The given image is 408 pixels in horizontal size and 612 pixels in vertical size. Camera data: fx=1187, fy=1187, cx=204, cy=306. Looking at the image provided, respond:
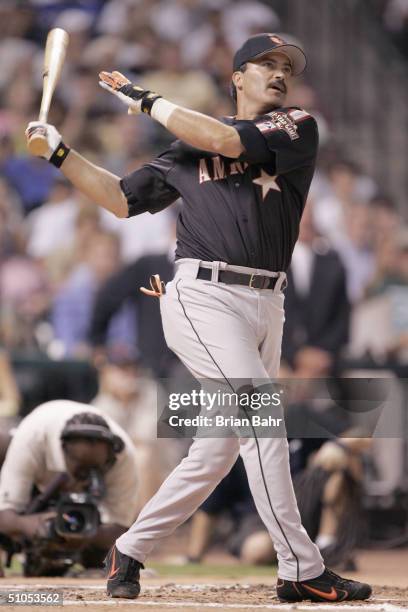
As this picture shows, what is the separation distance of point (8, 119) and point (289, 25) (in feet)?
11.0

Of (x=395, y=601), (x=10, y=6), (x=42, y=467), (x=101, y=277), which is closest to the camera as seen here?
(x=395, y=601)

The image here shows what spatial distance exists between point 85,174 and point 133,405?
4034 mm

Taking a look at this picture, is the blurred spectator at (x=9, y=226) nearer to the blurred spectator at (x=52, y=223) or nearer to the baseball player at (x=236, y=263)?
the blurred spectator at (x=52, y=223)

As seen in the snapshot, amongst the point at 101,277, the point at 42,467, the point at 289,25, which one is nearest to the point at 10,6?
the point at 289,25

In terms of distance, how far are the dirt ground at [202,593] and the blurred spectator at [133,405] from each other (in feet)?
6.20

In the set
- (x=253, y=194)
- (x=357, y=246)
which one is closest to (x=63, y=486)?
(x=253, y=194)

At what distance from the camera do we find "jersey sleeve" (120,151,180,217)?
4.78 m

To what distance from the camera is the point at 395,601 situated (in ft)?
14.8

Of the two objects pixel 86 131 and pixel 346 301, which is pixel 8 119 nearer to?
pixel 86 131

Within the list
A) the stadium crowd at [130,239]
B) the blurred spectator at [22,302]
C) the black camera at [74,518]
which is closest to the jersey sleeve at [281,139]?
the black camera at [74,518]

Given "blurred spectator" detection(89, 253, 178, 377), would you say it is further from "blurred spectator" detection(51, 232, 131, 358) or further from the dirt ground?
the dirt ground

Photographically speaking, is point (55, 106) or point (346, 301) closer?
point (346, 301)

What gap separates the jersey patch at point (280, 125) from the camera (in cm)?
439

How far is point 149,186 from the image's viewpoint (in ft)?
15.8
